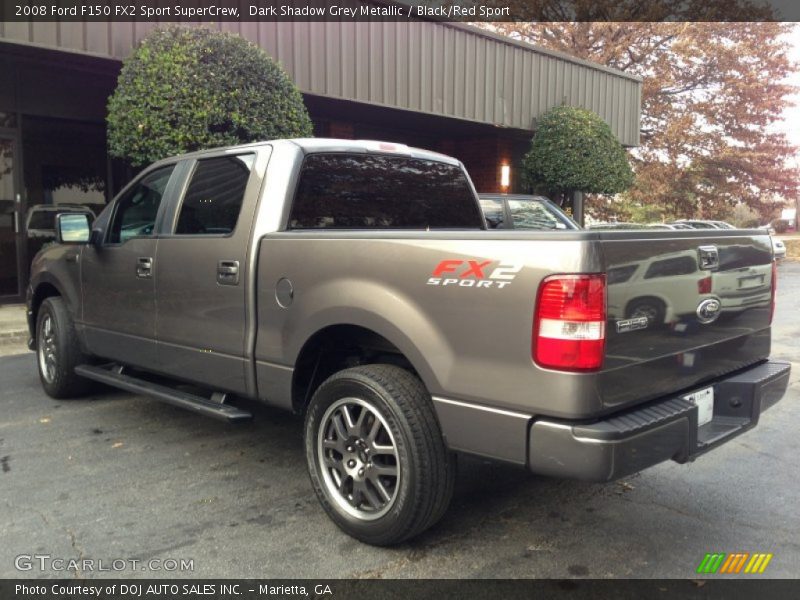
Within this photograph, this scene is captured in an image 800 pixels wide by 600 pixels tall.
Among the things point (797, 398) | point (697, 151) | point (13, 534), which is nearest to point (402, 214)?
point (13, 534)

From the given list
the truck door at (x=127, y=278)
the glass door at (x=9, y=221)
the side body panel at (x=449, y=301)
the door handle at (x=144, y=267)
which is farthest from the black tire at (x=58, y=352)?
the glass door at (x=9, y=221)

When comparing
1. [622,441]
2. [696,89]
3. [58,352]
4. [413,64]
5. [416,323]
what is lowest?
[58,352]

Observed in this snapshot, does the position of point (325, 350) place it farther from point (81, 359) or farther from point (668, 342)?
point (81, 359)

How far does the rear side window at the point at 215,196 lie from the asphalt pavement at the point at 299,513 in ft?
4.63

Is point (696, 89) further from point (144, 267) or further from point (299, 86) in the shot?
A: point (144, 267)

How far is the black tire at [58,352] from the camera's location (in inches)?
206

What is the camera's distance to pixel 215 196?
4.09 m

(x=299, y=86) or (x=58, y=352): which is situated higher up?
(x=299, y=86)

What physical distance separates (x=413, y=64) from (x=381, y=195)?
350 inches

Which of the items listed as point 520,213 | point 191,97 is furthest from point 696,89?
point 191,97

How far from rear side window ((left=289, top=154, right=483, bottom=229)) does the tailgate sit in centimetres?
177

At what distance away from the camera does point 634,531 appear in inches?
130

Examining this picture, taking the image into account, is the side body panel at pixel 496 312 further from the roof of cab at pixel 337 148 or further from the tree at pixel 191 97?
the tree at pixel 191 97

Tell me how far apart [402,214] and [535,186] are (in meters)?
12.0
